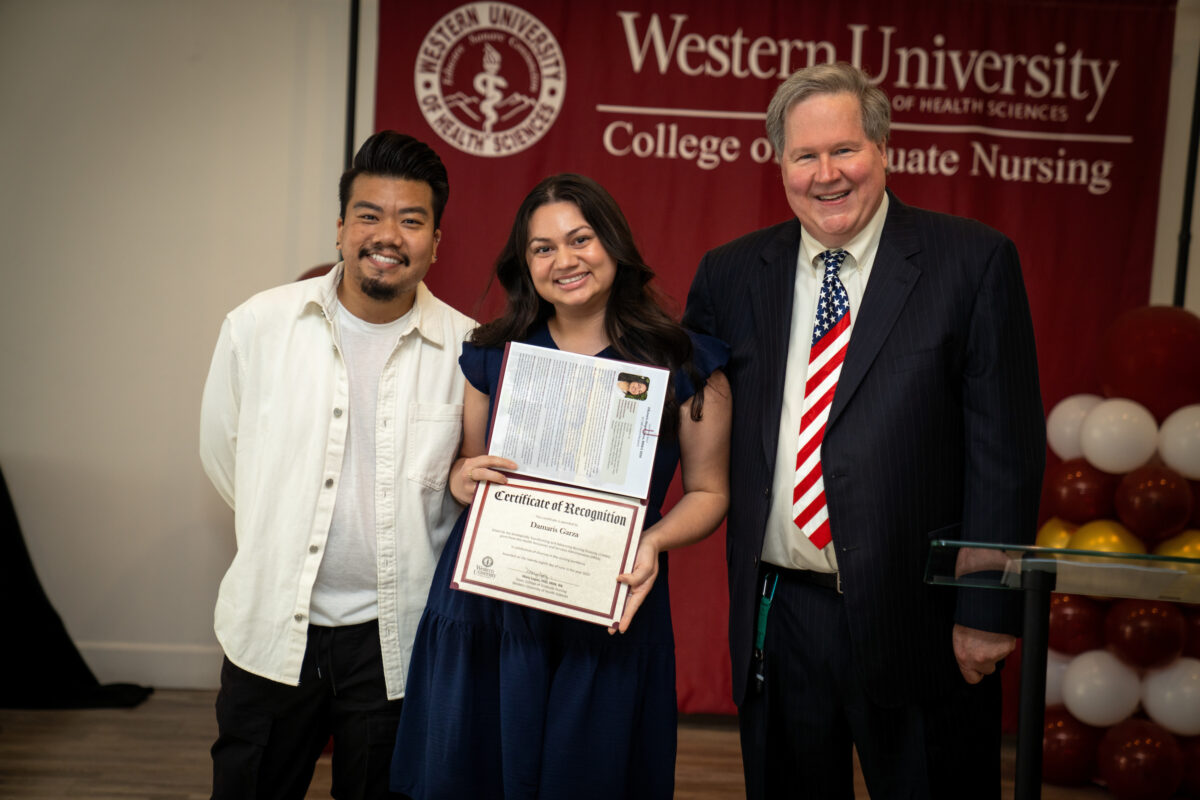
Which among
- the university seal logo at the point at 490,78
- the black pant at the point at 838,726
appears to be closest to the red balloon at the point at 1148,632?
the black pant at the point at 838,726

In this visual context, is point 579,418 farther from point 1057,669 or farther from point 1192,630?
point 1192,630

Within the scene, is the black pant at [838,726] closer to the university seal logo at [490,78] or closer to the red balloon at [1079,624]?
the red balloon at [1079,624]

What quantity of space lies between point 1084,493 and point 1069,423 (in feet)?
0.96

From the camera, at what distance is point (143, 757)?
3432 mm

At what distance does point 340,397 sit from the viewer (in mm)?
2164

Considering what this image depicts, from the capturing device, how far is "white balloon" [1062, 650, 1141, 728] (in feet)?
10.8

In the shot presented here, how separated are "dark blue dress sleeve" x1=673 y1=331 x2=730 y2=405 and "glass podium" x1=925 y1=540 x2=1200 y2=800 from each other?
2.50ft

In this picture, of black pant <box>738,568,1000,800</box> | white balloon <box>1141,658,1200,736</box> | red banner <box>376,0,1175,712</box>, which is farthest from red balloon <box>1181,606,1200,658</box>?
black pant <box>738,568,1000,800</box>

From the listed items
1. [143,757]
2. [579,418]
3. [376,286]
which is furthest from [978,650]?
[143,757]

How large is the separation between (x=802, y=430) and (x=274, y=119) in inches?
120

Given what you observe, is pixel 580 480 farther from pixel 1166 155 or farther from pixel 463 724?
pixel 1166 155

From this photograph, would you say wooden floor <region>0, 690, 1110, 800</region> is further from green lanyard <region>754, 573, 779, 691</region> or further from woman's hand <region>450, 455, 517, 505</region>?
woman's hand <region>450, 455, 517, 505</region>

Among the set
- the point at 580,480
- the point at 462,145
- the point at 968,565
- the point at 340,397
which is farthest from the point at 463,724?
the point at 462,145

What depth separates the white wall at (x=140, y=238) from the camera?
159 inches
